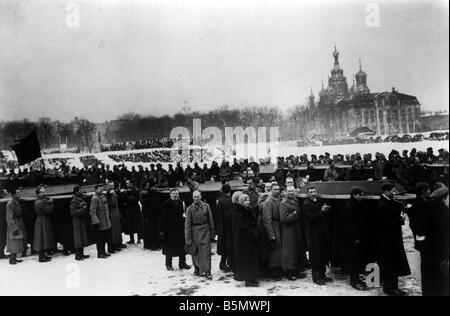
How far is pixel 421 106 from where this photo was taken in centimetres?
4125

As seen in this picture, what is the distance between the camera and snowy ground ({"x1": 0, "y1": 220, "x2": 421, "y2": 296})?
6348 millimetres

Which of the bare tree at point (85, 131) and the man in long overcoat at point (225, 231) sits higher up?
the bare tree at point (85, 131)

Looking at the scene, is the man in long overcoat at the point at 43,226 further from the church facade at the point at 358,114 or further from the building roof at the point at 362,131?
the building roof at the point at 362,131

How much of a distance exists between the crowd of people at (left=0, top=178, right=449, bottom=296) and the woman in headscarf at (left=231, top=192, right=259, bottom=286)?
2 centimetres

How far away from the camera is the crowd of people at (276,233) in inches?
216

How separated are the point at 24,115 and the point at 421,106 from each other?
38386mm

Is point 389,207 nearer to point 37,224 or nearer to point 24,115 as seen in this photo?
point 37,224

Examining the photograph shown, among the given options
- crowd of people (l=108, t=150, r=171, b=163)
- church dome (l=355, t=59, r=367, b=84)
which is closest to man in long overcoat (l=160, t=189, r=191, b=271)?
crowd of people (l=108, t=150, r=171, b=163)

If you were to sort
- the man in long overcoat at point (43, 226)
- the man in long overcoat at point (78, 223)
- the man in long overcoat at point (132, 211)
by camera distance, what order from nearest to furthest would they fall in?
the man in long overcoat at point (43, 226), the man in long overcoat at point (78, 223), the man in long overcoat at point (132, 211)

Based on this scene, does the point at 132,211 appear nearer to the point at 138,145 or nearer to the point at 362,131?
the point at 138,145

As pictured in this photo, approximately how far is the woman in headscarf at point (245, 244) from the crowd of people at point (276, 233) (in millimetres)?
17

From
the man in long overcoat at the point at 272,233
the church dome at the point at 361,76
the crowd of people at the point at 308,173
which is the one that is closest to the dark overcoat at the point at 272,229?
the man in long overcoat at the point at 272,233

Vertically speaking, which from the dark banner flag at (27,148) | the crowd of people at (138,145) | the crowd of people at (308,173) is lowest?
the crowd of people at (308,173)
